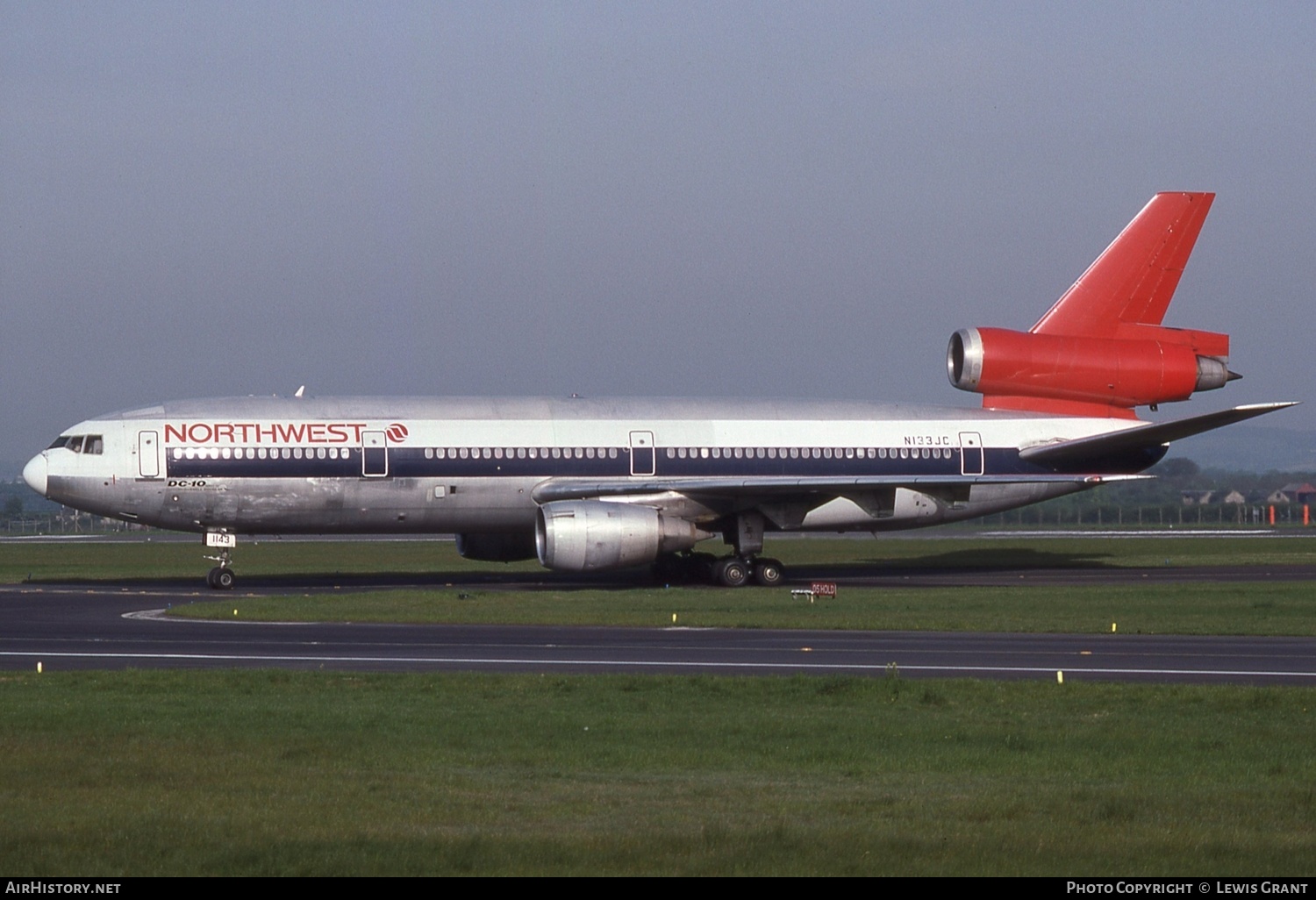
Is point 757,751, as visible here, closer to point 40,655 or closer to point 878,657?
point 878,657

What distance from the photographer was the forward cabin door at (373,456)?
3394 cm

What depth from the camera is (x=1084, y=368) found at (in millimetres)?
38438

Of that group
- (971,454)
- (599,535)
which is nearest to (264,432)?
(599,535)

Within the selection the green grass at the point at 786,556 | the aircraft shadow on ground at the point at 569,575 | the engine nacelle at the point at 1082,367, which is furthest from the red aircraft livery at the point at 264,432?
the engine nacelle at the point at 1082,367

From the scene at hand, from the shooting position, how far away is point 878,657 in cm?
1931

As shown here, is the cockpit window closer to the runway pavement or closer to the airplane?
the airplane

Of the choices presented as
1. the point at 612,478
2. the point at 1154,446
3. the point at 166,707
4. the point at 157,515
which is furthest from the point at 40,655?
the point at 1154,446

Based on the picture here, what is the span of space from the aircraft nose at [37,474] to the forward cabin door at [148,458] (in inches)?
86.4

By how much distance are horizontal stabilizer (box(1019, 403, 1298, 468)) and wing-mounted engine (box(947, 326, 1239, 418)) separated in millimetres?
1503

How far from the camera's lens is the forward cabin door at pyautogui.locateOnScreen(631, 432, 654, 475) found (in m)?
35.8

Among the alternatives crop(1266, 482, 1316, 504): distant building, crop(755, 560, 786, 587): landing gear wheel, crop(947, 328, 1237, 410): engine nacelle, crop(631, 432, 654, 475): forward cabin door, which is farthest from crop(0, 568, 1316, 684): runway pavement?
crop(1266, 482, 1316, 504): distant building

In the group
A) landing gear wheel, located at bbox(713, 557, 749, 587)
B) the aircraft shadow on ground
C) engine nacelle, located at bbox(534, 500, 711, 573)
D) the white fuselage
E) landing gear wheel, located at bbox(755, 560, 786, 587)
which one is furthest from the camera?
the aircraft shadow on ground
